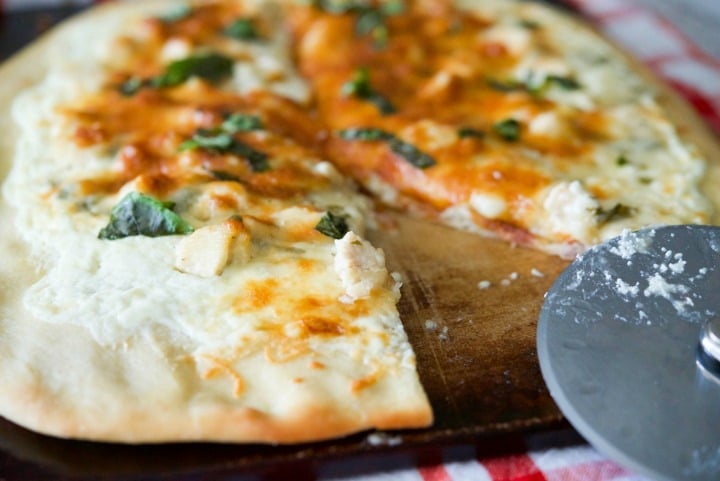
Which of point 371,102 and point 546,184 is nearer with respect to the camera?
point 546,184

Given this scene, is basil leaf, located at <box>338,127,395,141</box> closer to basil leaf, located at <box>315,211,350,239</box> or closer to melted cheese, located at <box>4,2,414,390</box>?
melted cheese, located at <box>4,2,414,390</box>

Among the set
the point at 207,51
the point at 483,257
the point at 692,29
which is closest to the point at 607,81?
the point at 483,257

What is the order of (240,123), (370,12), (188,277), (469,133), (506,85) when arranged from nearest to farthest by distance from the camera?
1. (188,277)
2. (469,133)
3. (240,123)
4. (506,85)
5. (370,12)

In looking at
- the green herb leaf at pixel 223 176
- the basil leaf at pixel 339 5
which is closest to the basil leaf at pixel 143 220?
the green herb leaf at pixel 223 176

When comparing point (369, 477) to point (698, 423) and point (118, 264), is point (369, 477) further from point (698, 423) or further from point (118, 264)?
point (118, 264)

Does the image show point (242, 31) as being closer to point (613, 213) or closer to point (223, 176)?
point (223, 176)

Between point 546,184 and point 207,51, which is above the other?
point 546,184

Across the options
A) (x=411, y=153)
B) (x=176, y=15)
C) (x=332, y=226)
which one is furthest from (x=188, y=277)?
(x=176, y=15)
